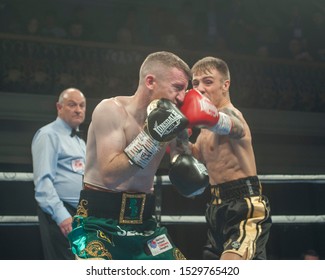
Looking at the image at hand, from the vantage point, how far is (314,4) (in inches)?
197

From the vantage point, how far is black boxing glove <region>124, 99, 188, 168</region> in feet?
5.68

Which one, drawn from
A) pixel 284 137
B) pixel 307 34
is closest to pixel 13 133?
pixel 284 137

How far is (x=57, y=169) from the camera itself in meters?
2.66

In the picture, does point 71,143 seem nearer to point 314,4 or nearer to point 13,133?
point 13,133

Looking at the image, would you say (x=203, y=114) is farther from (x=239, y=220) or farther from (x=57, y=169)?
(x=57, y=169)

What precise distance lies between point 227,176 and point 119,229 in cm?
59

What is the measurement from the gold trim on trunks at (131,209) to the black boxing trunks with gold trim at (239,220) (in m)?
0.43

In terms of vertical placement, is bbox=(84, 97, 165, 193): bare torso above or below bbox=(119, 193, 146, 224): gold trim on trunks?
above

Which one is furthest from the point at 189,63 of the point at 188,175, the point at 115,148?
the point at 115,148

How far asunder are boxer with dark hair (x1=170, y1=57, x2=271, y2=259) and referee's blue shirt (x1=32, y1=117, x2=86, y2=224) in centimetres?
64

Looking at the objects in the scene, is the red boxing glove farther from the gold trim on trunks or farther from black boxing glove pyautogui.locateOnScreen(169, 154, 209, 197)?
the gold trim on trunks

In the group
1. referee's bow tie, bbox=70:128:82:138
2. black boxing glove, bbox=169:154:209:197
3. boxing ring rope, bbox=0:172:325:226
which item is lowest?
boxing ring rope, bbox=0:172:325:226

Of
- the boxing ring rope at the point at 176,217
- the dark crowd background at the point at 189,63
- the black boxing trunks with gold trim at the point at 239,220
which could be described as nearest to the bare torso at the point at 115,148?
the black boxing trunks with gold trim at the point at 239,220

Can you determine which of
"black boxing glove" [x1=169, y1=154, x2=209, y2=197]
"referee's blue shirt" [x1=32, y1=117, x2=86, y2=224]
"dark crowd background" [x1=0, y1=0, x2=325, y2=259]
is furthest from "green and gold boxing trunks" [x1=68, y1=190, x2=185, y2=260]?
"dark crowd background" [x1=0, y1=0, x2=325, y2=259]
